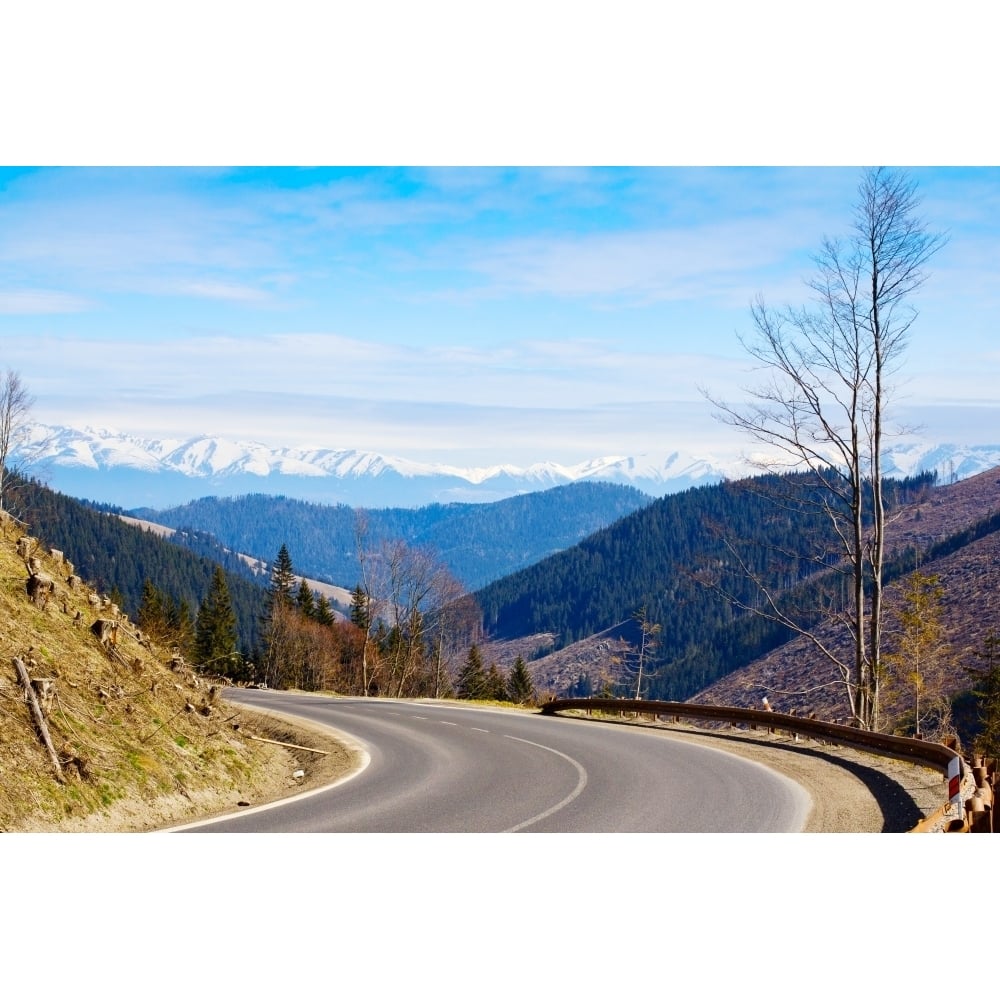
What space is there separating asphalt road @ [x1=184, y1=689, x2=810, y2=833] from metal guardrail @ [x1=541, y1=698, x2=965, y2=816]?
6.22 feet

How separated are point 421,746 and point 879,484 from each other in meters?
12.3

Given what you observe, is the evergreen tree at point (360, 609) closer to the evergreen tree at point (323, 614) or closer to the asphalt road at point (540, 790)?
the evergreen tree at point (323, 614)

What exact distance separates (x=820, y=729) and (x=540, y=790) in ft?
24.9

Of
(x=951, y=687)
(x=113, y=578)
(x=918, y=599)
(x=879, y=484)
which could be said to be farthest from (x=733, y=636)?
(x=879, y=484)

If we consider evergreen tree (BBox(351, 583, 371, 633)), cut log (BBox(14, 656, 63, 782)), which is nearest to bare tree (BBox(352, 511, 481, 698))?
evergreen tree (BBox(351, 583, 371, 633))

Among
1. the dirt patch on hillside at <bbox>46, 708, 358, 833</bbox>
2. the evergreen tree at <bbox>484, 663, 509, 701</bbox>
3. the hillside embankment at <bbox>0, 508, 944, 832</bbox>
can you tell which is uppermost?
the hillside embankment at <bbox>0, 508, 944, 832</bbox>

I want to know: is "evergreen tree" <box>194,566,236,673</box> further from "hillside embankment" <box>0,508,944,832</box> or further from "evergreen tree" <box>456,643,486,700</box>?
"hillside embankment" <box>0,508,944,832</box>

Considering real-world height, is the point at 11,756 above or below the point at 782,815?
above

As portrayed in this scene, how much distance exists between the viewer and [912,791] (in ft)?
44.7

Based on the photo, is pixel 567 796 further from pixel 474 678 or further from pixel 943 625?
pixel 474 678

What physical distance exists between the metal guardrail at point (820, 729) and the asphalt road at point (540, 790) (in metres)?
1.89

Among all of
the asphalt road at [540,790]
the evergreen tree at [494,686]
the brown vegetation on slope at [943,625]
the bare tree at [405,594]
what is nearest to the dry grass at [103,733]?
the asphalt road at [540,790]

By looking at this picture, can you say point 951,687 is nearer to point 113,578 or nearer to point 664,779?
point 664,779

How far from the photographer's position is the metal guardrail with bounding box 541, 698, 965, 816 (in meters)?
13.8
